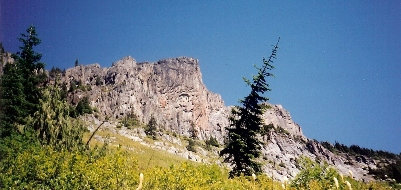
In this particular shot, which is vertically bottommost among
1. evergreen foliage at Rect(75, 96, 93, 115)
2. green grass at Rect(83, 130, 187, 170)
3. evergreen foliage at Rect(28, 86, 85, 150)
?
evergreen foliage at Rect(28, 86, 85, 150)

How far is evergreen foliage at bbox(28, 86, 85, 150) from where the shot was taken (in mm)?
20938

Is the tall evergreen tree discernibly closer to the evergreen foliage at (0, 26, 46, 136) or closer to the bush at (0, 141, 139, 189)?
the evergreen foliage at (0, 26, 46, 136)

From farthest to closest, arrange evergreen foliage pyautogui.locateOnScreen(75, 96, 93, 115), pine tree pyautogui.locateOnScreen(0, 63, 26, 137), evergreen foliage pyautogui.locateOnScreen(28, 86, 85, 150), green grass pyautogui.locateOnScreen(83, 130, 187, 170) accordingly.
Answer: evergreen foliage pyautogui.locateOnScreen(75, 96, 93, 115) → green grass pyautogui.locateOnScreen(83, 130, 187, 170) → pine tree pyautogui.locateOnScreen(0, 63, 26, 137) → evergreen foliage pyautogui.locateOnScreen(28, 86, 85, 150)

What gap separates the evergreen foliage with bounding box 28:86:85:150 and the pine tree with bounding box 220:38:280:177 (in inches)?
434

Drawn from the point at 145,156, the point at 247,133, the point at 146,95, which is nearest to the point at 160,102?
the point at 146,95

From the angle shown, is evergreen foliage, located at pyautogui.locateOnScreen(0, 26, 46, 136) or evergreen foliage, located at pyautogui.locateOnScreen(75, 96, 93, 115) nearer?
evergreen foliage, located at pyautogui.locateOnScreen(0, 26, 46, 136)

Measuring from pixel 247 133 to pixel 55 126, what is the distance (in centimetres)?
1427

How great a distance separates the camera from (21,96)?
111 feet

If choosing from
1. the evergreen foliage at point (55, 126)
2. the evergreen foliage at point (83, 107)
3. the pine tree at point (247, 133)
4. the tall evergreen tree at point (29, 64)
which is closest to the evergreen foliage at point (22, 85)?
the tall evergreen tree at point (29, 64)

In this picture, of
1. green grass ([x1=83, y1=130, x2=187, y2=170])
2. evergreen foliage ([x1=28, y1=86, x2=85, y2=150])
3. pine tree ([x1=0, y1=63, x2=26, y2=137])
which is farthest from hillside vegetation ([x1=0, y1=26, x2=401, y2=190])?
pine tree ([x1=0, y1=63, x2=26, y2=137])

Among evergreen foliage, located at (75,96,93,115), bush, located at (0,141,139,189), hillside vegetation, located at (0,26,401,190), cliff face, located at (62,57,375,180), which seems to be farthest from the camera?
cliff face, located at (62,57,375,180)

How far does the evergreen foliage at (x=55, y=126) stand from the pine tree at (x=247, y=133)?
1101 cm

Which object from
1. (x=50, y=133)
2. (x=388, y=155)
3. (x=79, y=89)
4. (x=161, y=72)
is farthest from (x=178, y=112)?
(x=50, y=133)

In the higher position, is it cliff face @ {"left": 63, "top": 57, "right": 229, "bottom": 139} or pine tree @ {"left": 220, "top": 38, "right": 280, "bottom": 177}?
cliff face @ {"left": 63, "top": 57, "right": 229, "bottom": 139}
